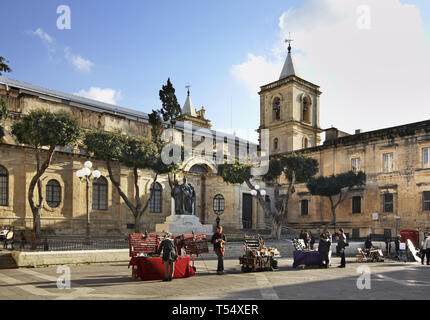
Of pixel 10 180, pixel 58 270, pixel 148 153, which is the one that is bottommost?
pixel 58 270

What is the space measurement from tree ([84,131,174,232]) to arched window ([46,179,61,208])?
239 inches

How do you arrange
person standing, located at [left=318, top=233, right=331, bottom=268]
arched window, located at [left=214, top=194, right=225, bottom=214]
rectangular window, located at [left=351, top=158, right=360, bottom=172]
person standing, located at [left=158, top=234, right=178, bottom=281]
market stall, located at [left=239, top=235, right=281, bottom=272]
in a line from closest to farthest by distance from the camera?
person standing, located at [left=158, top=234, right=178, bottom=281], market stall, located at [left=239, top=235, right=281, bottom=272], person standing, located at [left=318, top=233, right=331, bottom=268], rectangular window, located at [left=351, top=158, right=360, bottom=172], arched window, located at [left=214, top=194, right=225, bottom=214]

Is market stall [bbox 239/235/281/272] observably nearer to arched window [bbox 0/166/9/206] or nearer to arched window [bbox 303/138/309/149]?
arched window [bbox 0/166/9/206]

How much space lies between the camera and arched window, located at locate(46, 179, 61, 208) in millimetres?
27234

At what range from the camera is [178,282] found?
10.7 metres

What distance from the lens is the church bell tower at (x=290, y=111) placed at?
4434 centimetres

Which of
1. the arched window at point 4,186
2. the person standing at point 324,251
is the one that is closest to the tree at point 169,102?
the arched window at point 4,186

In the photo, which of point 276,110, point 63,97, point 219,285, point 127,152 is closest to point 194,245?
point 219,285

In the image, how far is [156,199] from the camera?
3412 centimetres

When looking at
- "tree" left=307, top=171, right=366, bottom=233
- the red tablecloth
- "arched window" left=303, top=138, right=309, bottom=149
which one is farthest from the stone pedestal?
"arched window" left=303, top=138, right=309, bottom=149

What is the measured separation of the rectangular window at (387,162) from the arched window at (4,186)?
96.4 ft
